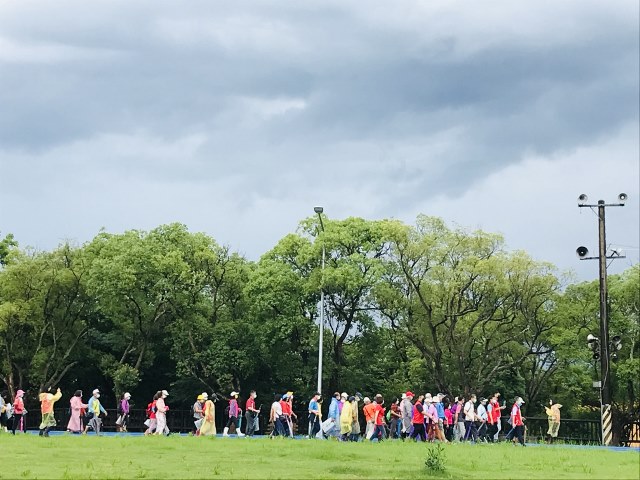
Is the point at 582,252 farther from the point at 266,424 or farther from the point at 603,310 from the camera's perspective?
the point at 266,424

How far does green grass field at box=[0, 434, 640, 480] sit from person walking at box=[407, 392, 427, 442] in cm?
487

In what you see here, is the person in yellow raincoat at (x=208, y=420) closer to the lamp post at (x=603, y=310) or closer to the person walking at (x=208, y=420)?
the person walking at (x=208, y=420)

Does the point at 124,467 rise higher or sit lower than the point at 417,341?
lower

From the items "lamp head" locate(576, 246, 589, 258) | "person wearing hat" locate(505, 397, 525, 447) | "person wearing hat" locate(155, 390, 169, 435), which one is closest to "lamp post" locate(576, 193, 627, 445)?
"lamp head" locate(576, 246, 589, 258)

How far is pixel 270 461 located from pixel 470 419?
51.7ft

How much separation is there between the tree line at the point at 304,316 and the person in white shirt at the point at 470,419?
1477cm

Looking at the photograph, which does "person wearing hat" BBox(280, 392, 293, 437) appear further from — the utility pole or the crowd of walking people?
the utility pole

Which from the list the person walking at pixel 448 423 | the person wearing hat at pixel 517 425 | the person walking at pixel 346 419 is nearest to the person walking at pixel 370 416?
the person walking at pixel 346 419

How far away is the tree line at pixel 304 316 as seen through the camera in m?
50.6

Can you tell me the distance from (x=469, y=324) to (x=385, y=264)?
6.42 m

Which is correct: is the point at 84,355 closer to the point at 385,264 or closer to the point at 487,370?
the point at 385,264

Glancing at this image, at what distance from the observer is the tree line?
50.6m

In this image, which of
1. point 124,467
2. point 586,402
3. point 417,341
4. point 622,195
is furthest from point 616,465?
point 586,402

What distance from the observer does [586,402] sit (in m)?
59.7
